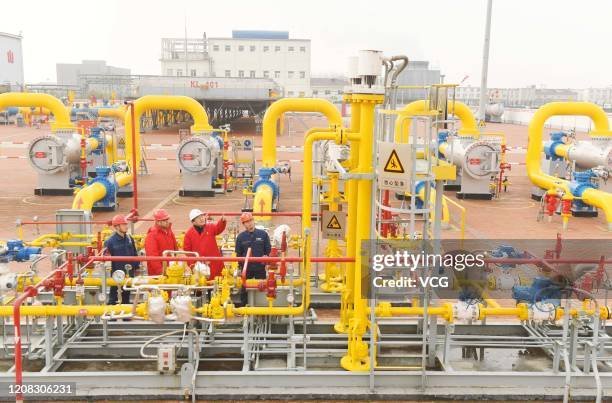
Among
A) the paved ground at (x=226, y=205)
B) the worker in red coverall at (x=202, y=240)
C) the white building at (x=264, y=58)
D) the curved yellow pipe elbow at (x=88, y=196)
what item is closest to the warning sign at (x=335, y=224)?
the worker in red coverall at (x=202, y=240)

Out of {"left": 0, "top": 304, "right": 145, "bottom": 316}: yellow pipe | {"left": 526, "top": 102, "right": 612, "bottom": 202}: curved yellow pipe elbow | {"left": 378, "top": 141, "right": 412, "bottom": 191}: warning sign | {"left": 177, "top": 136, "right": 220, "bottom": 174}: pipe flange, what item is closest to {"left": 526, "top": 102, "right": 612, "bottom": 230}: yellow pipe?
{"left": 526, "top": 102, "right": 612, "bottom": 202}: curved yellow pipe elbow

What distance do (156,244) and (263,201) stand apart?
6.51 meters

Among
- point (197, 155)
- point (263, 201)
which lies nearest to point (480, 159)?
point (263, 201)

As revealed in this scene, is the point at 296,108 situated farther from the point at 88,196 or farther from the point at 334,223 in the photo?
the point at 334,223

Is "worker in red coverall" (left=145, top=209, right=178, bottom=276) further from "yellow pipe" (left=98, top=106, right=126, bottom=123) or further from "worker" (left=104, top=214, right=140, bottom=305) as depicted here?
"yellow pipe" (left=98, top=106, right=126, bottom=123)

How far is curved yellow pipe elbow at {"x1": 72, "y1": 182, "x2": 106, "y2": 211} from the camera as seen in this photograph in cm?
1373

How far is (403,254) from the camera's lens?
21.1 ft

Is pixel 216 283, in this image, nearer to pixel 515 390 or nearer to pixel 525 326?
pixel 515 390

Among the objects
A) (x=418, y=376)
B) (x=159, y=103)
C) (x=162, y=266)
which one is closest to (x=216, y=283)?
(x=162, y=266)

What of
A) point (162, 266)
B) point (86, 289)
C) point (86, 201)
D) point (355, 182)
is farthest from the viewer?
point (86, 201)

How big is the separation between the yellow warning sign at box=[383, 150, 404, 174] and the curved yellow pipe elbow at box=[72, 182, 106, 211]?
9.70 metres

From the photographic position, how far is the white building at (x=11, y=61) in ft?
210

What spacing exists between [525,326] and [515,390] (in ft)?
4.96

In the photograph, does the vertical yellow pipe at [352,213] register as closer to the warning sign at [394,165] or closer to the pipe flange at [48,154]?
the warning sign at [394,165]
